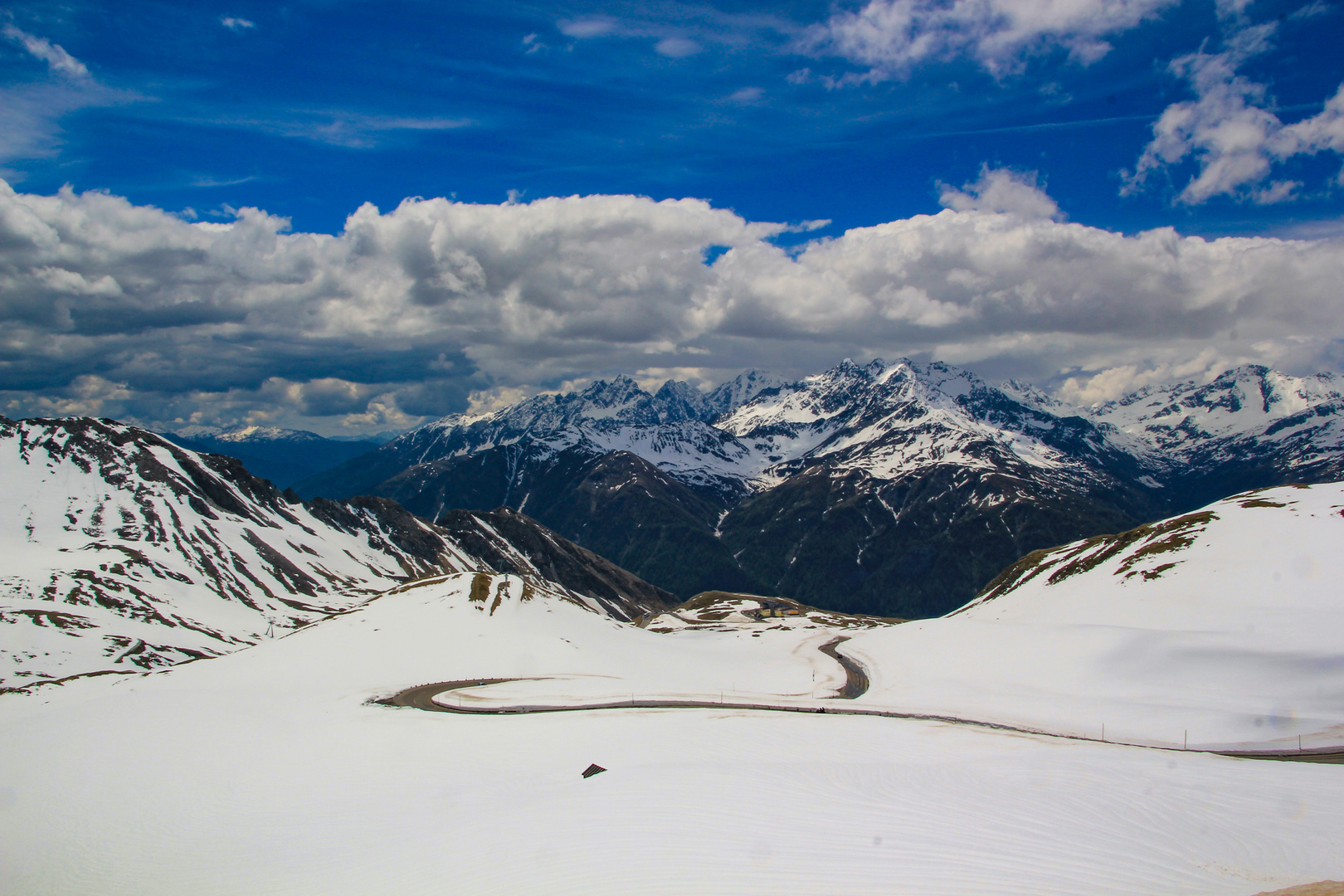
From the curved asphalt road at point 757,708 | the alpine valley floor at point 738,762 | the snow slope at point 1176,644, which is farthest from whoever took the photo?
the snow slope at point 1176,644

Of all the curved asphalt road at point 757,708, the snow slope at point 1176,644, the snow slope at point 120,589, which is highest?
the snow slope at point 1176,644

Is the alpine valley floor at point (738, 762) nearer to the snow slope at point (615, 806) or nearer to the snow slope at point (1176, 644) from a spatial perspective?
the snow slope at point (615, 806)

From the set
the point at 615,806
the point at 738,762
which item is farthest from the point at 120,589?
the point at 615,806

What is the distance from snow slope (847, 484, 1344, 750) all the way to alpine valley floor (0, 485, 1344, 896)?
0.39 meters

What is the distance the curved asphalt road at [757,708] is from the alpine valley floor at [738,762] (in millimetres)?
1251

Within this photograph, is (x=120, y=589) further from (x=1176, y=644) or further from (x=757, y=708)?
(x=1176, y=644)

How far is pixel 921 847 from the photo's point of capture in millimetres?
28938

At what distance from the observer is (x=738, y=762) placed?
42.9 m

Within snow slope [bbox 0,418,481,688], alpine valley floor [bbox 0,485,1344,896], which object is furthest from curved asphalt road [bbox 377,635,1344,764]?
snow slope [bbox 0,418,481,688]

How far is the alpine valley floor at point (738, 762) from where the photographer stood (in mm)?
28922

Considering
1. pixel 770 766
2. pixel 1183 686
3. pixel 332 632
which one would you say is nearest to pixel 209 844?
pixel 770 766

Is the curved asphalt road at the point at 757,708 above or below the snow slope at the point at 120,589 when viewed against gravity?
above

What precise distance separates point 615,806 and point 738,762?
11082 mm

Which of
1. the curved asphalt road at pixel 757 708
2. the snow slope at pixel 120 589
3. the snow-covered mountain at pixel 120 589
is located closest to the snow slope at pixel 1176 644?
the curved asphalt road at pixel 757 708
